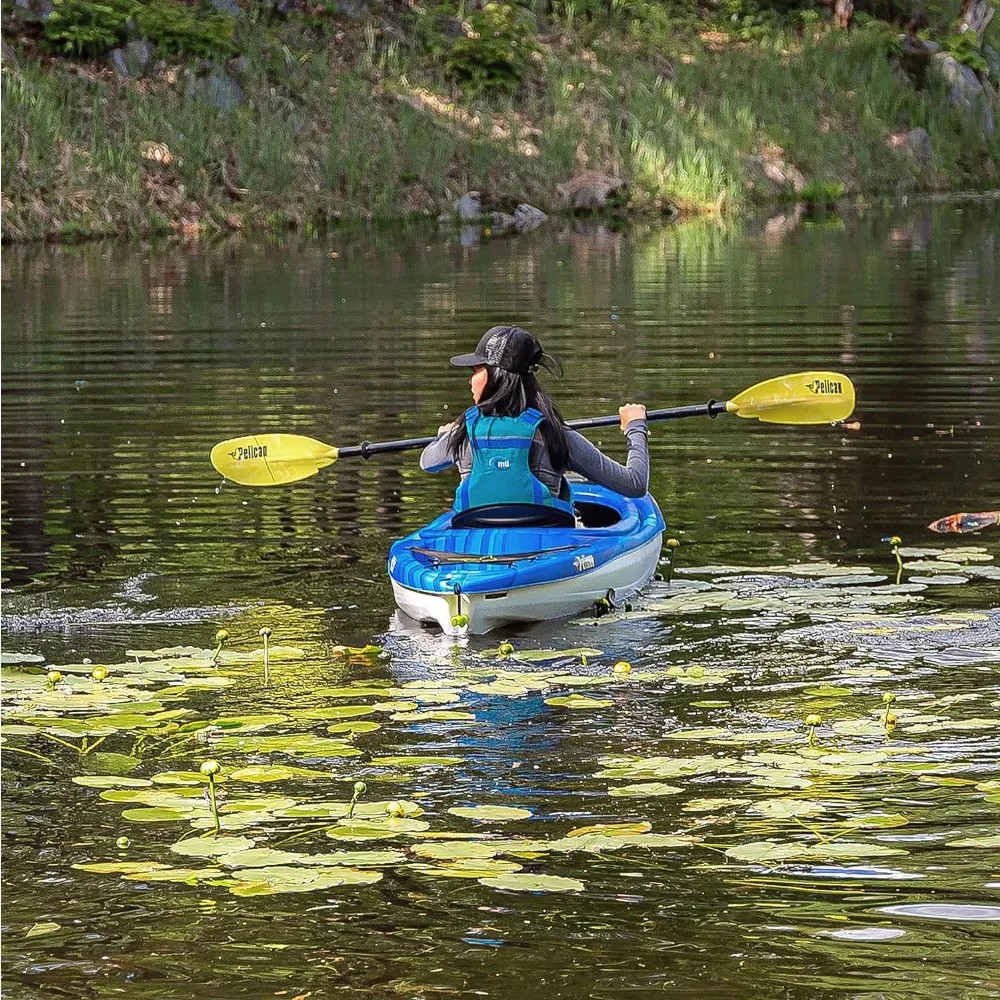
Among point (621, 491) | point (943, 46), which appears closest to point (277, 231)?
point (943, 46)

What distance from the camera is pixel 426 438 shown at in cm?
1088

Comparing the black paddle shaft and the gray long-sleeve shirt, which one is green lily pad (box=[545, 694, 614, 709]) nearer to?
the gray long-sleeve shirt

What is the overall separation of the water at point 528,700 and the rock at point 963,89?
99.0ft

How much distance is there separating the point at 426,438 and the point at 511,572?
2.07m

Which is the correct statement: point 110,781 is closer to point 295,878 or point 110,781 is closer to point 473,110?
point 295,878

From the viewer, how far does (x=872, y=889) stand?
5.59 m

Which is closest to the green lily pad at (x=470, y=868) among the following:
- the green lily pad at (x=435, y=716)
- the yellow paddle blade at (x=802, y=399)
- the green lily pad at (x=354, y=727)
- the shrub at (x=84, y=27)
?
the green lily pad at (x=354, y=727)

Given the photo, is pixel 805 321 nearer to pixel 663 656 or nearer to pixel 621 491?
pixel 621 491

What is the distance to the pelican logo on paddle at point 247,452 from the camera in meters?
11.1

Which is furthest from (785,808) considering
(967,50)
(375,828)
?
(967,50)

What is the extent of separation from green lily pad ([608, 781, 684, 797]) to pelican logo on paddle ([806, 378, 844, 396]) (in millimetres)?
5278

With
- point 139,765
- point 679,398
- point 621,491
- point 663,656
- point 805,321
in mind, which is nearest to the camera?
point 139,765

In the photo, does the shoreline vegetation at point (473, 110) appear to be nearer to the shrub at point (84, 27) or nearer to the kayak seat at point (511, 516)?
the shrub at point (84, 27)

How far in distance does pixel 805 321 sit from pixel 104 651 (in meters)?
14.3
